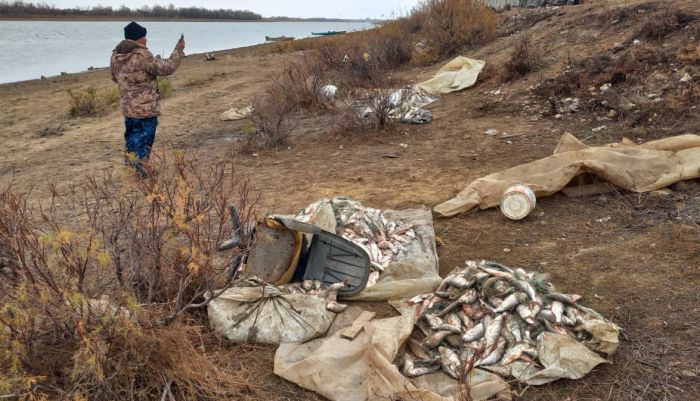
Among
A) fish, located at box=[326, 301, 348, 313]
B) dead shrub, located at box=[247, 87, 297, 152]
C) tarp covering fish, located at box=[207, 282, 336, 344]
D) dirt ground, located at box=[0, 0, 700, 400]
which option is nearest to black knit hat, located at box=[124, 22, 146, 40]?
dirt ground, located at box=[0, 0, 700, 400]

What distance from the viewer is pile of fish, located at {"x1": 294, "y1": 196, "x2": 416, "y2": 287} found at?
12.9 feet

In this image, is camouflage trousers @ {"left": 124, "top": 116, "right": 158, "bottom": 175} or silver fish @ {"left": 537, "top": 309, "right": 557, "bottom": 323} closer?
silver fish @ {"left": 537, "top": 309, "right": 557, "bottom": 323}

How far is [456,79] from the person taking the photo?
9531mm

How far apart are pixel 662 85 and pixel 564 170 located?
277 centimetres

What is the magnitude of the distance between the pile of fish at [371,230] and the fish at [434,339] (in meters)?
0.78

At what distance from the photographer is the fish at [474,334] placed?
305 centimetres

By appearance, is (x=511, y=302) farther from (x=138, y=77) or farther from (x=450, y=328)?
(x=138, y=77)

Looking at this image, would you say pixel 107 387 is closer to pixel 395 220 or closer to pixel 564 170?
pixel 395 220

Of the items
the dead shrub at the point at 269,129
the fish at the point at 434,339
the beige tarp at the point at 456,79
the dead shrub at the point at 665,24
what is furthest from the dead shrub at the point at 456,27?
the fish at the point at 434,339

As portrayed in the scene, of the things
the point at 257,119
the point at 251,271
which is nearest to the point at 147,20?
the point at 257,119

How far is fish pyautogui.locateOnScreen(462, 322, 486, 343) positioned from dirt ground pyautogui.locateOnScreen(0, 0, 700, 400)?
366 mm

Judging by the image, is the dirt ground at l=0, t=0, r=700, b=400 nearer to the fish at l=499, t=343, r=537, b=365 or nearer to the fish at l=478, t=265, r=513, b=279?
the fish at l=499, t=343, r=537, b=365

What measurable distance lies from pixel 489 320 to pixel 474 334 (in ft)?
0.47

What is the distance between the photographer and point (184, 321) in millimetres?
3172
